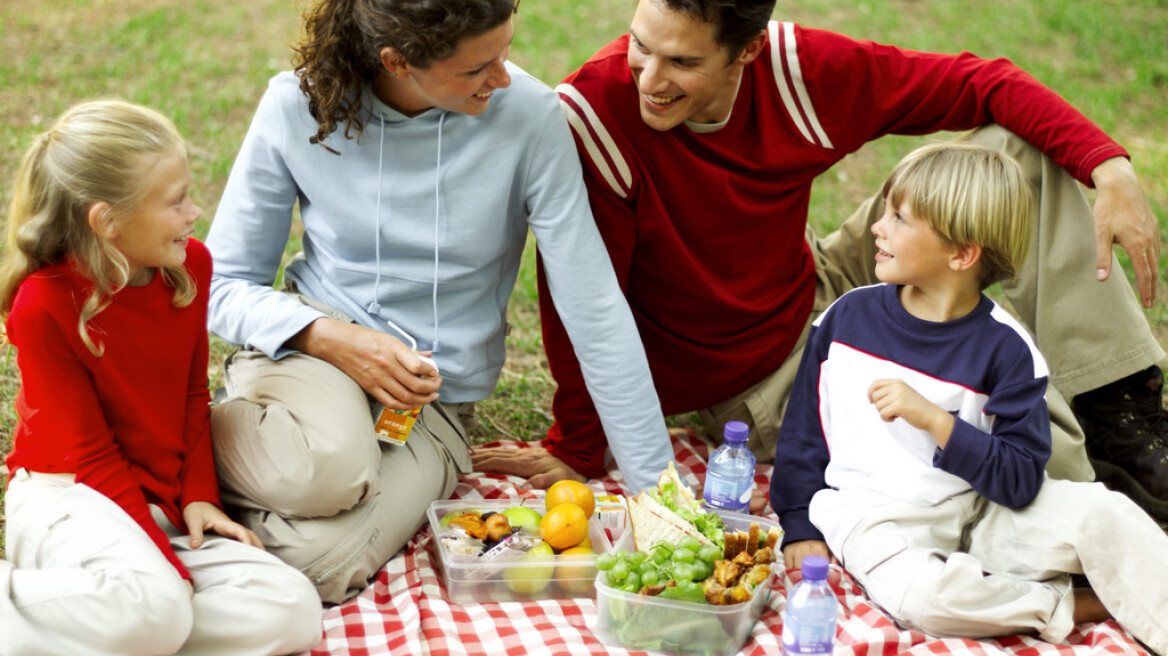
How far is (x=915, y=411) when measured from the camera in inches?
108

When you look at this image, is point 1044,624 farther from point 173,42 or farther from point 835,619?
point 173,42

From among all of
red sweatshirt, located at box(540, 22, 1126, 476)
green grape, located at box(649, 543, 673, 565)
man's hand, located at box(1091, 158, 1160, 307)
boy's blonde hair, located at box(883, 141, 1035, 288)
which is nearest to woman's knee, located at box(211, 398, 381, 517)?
green grape, located at box(649, 543, 673, 565)

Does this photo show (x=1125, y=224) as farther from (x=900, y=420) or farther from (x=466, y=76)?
(x=466, y=76)

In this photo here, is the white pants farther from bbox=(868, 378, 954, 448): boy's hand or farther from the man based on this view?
bbox=(868, 378, 954, 448): boy's hand

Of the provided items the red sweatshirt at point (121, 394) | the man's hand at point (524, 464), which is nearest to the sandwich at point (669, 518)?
the man's hand at point (524, 464)

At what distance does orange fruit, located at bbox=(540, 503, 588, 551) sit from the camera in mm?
2850

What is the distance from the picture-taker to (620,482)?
3525 mm

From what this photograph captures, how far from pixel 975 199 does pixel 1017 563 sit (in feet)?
2.84

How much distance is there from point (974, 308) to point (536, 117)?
118 centimetres

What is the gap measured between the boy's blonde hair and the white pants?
5.48 ft

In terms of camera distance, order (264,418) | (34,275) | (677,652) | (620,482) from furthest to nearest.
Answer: (620,482), (264,418), (677,652), (34,275)

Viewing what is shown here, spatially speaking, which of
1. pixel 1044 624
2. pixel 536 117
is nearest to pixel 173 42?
pixel 536 117

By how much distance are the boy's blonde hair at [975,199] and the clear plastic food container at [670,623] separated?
0.95 m

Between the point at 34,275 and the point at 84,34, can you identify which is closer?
the point at 34,275
